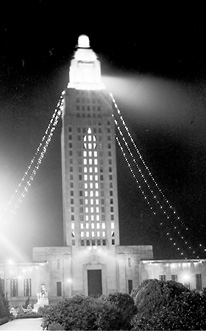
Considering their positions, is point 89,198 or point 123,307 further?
point 89,198

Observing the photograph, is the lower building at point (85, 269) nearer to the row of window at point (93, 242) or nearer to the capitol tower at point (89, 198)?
the capitol tower at point (89, 198)

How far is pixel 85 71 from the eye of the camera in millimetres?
70188

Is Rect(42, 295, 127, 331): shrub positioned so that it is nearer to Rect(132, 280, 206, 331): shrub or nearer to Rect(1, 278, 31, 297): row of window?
Rect(132, 280, 206, 331): shrub

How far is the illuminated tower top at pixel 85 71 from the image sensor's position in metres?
69.8

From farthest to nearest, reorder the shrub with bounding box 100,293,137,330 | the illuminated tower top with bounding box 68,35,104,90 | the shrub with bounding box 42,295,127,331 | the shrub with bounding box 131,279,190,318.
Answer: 1. the illuminated tower top with bounding box 68,35,104,90
2. the shrub with bounding box 100,293,137,330
3. the shrub with bounding box 42,295,127,331
4. the shrub with bounding box 131,279,190,318

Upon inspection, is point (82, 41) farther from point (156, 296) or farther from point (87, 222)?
point (156, 296)

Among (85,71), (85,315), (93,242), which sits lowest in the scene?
(85,315)

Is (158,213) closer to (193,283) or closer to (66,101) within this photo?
(193,283)

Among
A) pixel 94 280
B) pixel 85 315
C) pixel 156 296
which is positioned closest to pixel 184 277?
pixel 94 280

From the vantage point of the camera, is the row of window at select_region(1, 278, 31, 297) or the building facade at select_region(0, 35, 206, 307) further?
the building facade at select_region(0, 35, 206, 307)

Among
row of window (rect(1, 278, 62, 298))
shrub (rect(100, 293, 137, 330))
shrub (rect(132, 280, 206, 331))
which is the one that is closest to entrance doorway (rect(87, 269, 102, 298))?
row of window (rect(1, 278, 62, 298))

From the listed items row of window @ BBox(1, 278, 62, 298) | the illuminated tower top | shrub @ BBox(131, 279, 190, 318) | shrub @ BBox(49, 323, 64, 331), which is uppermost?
the illuminated tower top

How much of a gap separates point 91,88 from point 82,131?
629 cm

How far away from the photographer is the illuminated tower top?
69.8 metres
